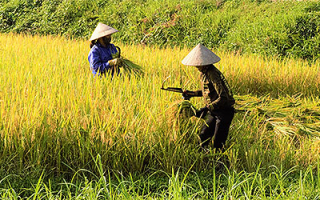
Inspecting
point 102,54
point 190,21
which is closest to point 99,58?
point 102,54

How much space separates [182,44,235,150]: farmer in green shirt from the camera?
113 inches

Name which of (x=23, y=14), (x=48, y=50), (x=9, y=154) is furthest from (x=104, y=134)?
(x=23, y=14)

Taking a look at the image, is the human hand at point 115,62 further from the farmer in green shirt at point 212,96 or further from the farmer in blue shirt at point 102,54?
the farmer in green shirt at point 212,96

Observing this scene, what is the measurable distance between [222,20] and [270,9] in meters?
1.06

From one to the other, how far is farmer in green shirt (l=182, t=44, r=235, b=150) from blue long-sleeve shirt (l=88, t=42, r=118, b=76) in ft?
4.69

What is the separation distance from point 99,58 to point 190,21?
4823mm

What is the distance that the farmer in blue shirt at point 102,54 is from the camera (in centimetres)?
421

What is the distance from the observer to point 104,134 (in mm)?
3018

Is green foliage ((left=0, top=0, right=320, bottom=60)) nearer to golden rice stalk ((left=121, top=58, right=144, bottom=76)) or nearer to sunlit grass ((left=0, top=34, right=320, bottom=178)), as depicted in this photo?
golden rice stalk ((left=121, top=58, right=144, bottom=76))

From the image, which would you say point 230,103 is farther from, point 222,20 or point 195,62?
point 222,20

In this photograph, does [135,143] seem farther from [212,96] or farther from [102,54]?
[102,54]

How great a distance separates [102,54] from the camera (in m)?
4.33

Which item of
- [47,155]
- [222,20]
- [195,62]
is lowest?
[47,155]

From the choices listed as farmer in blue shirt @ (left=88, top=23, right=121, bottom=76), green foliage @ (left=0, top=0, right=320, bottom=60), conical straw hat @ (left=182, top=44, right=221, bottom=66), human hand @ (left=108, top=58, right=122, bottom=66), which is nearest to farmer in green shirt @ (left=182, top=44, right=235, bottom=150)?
conical straw hat @ (left=182, top=44, right=221, bottom=66)
